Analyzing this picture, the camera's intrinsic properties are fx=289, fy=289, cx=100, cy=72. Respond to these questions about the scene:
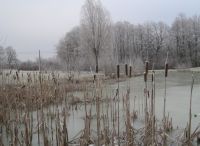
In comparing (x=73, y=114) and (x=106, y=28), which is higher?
(x=106, y=28)

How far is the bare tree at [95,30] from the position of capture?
29188 millimetres

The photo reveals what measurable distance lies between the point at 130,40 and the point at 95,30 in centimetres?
2245

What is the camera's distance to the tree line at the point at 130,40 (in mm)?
29344

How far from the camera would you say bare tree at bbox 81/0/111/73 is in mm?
29188

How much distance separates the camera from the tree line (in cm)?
2934

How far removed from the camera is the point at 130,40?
50.8m

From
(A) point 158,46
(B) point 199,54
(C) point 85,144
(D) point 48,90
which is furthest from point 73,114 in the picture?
(A) point 158,46

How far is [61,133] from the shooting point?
4.40 metres

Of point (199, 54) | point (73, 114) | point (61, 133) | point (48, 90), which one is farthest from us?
point (199, 54)

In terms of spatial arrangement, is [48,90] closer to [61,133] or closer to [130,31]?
[61,133]

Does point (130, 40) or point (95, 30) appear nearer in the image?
point (95, 30)

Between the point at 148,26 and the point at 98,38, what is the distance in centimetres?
2551

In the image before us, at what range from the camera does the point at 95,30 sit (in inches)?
1150

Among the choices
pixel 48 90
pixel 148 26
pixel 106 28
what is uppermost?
pixel 148 26
